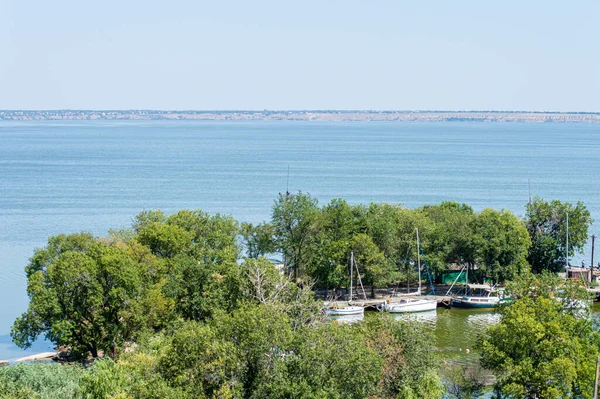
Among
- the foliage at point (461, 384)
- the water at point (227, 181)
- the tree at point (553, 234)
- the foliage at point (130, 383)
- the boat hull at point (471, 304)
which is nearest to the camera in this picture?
the foliage at point (130, 383)

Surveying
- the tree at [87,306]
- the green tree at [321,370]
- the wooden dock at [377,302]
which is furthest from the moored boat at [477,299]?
the green tree at [321,370]

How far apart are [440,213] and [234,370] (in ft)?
125

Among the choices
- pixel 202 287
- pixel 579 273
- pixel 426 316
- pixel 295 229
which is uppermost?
pixel 295 229

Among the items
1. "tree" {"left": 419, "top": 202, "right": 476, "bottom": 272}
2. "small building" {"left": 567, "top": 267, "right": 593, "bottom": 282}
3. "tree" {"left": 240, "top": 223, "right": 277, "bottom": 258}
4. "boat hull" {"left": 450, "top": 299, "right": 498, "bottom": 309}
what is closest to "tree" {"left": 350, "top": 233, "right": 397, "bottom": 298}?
"tree" {"left": 419, "top": 202, "right": 476, "bottom": 272}

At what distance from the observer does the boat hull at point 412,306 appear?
165 feet

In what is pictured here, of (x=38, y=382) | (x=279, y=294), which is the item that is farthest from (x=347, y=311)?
(x=38, y=382)

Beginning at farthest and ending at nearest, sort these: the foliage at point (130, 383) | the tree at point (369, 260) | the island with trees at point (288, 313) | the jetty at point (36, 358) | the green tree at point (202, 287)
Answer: the tree at point (369, 260) < the jetty at point (36, 358) < the green tree at point (202, 287) < the island with trees at point (288, 313) < the foliage at point (130, 383)

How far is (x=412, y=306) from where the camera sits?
5041 centimetres

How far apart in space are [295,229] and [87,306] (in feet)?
62.9

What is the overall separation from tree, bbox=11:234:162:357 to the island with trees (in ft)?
0.20

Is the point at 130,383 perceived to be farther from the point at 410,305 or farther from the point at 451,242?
the point at 451,242

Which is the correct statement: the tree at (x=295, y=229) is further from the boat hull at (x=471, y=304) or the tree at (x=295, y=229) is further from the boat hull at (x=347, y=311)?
the boat hull at (x=471, y=304)

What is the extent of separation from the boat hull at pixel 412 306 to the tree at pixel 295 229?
605 centimetres

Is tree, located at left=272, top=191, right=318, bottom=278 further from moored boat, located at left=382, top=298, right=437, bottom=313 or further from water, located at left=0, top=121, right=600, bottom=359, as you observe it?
water, located at left=0, top=121, right=600, bottom=359
